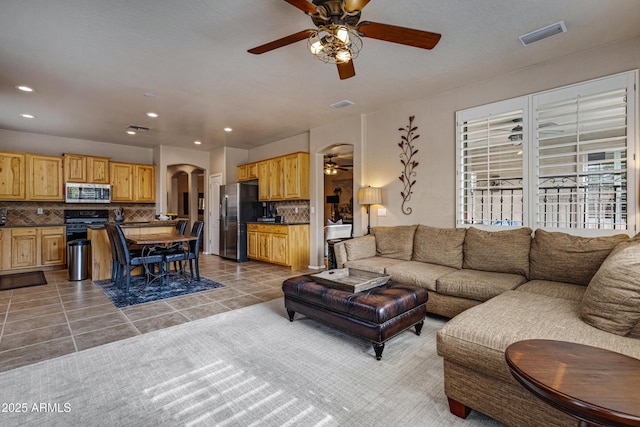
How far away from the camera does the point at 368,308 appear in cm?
241

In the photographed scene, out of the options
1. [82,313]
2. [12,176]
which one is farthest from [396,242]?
[12,176]

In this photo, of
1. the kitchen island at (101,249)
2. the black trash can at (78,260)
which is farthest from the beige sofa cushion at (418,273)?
the black trash can at (78,260)

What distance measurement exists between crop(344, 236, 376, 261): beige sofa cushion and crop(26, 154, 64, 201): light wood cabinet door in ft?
20.9

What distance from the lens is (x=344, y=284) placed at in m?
2.79

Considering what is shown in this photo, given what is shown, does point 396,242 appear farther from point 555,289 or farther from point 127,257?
point 127,257

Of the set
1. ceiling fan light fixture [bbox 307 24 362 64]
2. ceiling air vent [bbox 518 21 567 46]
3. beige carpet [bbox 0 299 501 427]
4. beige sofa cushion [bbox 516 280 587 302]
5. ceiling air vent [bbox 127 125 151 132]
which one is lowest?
beige carpet [bbox 0 299 501 427]

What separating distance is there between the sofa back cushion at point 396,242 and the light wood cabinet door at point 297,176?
2.27m

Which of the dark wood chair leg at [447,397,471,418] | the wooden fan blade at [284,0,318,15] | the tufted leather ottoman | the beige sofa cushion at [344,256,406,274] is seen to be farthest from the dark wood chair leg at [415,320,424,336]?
the wooden fan blade at [284,0,318,15]

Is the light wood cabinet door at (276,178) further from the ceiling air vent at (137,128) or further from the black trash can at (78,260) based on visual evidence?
Result: the black trash can at (78,260)

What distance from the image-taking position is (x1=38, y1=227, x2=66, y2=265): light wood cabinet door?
20.0 feet

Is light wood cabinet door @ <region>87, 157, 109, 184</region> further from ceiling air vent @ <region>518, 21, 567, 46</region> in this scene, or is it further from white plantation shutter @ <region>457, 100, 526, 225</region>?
ceiling air vent @ <region>518, 21, 567, 46</region>

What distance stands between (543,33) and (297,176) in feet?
14.3

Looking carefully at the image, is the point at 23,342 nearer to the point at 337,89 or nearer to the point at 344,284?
the point at 344,284

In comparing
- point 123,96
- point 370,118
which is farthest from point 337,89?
point 123,96
